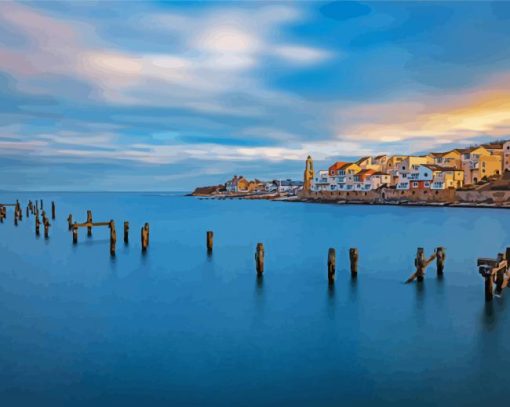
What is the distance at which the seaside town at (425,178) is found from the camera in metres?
95.1

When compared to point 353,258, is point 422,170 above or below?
above

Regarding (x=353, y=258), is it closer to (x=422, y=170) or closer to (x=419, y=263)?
(x=419, y=263)

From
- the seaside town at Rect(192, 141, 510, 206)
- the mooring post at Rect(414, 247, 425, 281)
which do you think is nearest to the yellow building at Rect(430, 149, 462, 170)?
the seaside town at Rect(192, 141, 510, 206)

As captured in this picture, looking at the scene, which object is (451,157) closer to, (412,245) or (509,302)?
(412,245)

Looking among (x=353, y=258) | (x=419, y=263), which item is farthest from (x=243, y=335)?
(x=419, y=263)

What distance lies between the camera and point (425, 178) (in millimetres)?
99562

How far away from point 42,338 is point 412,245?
28378 mm

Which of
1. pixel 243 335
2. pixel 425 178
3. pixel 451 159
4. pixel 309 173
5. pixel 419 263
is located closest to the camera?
pixel 243 335

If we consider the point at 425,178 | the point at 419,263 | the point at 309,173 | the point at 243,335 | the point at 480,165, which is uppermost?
the point at 309,173

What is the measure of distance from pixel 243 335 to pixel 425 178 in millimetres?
94447

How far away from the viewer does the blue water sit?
31.2 ft

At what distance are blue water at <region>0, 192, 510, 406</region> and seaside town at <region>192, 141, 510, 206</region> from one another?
7557cm

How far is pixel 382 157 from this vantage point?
397 feet

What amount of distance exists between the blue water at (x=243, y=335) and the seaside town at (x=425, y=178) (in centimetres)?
7557
